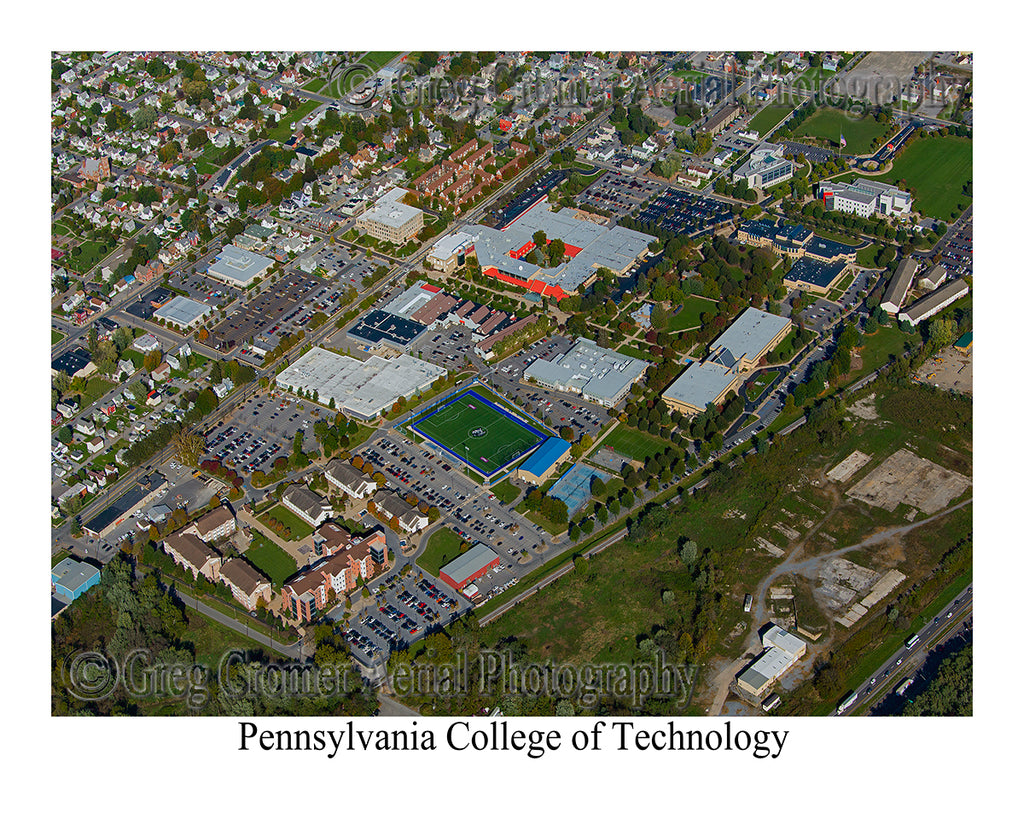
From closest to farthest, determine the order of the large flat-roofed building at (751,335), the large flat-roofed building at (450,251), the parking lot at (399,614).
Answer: the parking lot at (399,614) → the large flat-roofed building at (751,335) → the large flat-roofed building at (450,251)

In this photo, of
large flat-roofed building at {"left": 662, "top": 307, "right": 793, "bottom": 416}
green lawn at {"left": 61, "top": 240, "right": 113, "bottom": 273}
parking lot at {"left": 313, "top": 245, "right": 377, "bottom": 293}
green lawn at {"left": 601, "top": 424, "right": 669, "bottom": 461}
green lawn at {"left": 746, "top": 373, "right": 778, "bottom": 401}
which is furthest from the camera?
green lawn at {"left": 61, "top": 240, "right": 113, "bottom": 273}

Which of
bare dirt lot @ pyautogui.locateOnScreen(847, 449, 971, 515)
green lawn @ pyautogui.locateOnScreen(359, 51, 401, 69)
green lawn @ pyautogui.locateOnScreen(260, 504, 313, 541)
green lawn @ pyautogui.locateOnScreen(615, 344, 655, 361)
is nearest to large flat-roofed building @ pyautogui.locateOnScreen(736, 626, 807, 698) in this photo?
bare dirt lot @ pyautogui.locateOnScreen(847, 449, 971, 515)

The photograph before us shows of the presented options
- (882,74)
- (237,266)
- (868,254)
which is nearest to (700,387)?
(868,254)

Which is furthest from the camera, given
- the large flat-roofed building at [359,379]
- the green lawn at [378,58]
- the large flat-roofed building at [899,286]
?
the green lawn at [378,58]

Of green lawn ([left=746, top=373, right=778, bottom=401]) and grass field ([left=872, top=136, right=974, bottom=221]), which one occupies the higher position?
grass field ([left=872, top=136, right=974, bottom=221])

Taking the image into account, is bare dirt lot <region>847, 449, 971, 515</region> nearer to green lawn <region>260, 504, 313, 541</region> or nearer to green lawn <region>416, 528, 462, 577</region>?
green lawn <region>416, 528, 462, 577</region>

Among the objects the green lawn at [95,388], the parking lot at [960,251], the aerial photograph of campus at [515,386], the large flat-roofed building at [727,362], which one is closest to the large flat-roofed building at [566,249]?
the aerial photograph of campus at [515,386]

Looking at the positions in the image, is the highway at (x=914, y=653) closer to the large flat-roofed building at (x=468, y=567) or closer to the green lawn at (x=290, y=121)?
the large flat-roofed building at (x=468, y=567)
